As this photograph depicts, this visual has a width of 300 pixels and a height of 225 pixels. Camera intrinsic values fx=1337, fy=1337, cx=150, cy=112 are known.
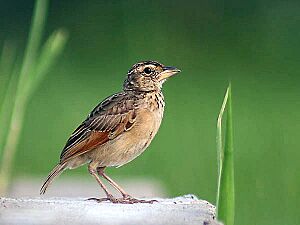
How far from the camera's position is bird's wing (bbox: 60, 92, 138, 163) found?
5121 mm

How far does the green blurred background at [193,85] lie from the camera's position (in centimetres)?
1034

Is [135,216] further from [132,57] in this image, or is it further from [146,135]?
[132,57]

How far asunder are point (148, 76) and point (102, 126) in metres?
0.51

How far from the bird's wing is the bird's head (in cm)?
24

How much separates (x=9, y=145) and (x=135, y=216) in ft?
4.17

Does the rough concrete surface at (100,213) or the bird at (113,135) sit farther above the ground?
the bird at (113,135)

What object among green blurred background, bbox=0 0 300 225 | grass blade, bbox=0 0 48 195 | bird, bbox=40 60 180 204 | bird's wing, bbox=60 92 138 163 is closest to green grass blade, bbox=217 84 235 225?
grass blade, bbox=0 0 48 195

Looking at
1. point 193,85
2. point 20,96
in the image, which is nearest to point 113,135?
point 20,96

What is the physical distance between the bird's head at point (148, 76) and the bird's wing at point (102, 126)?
238 millimetres

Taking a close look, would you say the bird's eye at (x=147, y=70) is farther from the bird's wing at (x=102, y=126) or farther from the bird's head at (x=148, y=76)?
the bird's wing at (x=102, y=126)

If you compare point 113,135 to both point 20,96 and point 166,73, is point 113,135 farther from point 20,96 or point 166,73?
point 20,96

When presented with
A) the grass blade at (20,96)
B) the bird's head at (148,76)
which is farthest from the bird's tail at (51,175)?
the bird's head at (148,76)

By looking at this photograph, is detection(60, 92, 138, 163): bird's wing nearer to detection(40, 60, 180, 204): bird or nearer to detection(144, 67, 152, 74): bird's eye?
detection(40, 60, 180, 204): bird

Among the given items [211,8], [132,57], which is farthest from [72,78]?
[211,8]
